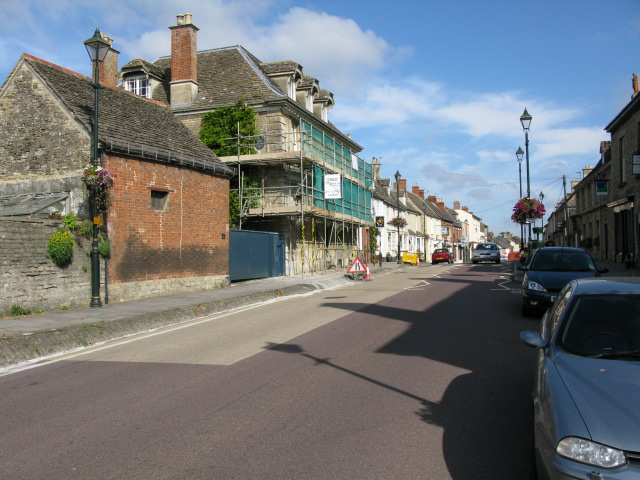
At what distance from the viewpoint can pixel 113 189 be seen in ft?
49.5

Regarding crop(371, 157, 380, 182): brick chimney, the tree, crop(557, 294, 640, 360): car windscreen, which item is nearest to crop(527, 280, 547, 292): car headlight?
crop(557, 294, 640, 360): car windscreen

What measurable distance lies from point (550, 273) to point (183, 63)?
72.6ft

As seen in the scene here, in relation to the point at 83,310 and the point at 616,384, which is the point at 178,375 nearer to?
the point at 616,384

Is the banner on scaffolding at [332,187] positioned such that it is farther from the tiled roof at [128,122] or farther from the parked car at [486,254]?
the parked car at [486,254]

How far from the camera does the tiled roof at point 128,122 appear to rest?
51.4 ft

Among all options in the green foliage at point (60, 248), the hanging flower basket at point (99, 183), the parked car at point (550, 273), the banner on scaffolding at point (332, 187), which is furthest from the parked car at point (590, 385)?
the banner on scaffolding at point (332, 187)

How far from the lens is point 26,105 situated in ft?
53.5

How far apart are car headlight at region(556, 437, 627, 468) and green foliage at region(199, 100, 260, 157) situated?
950 inches

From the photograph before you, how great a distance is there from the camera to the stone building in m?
13.9

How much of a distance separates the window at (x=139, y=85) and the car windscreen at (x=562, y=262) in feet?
76.3

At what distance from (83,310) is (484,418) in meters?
10.7

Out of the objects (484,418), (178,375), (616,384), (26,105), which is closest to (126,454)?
(178,375)

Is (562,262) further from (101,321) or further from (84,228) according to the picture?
(84,228)

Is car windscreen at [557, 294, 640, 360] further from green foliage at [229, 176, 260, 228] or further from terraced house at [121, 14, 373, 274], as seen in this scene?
green foliage at [229, 176, 260, 228]
